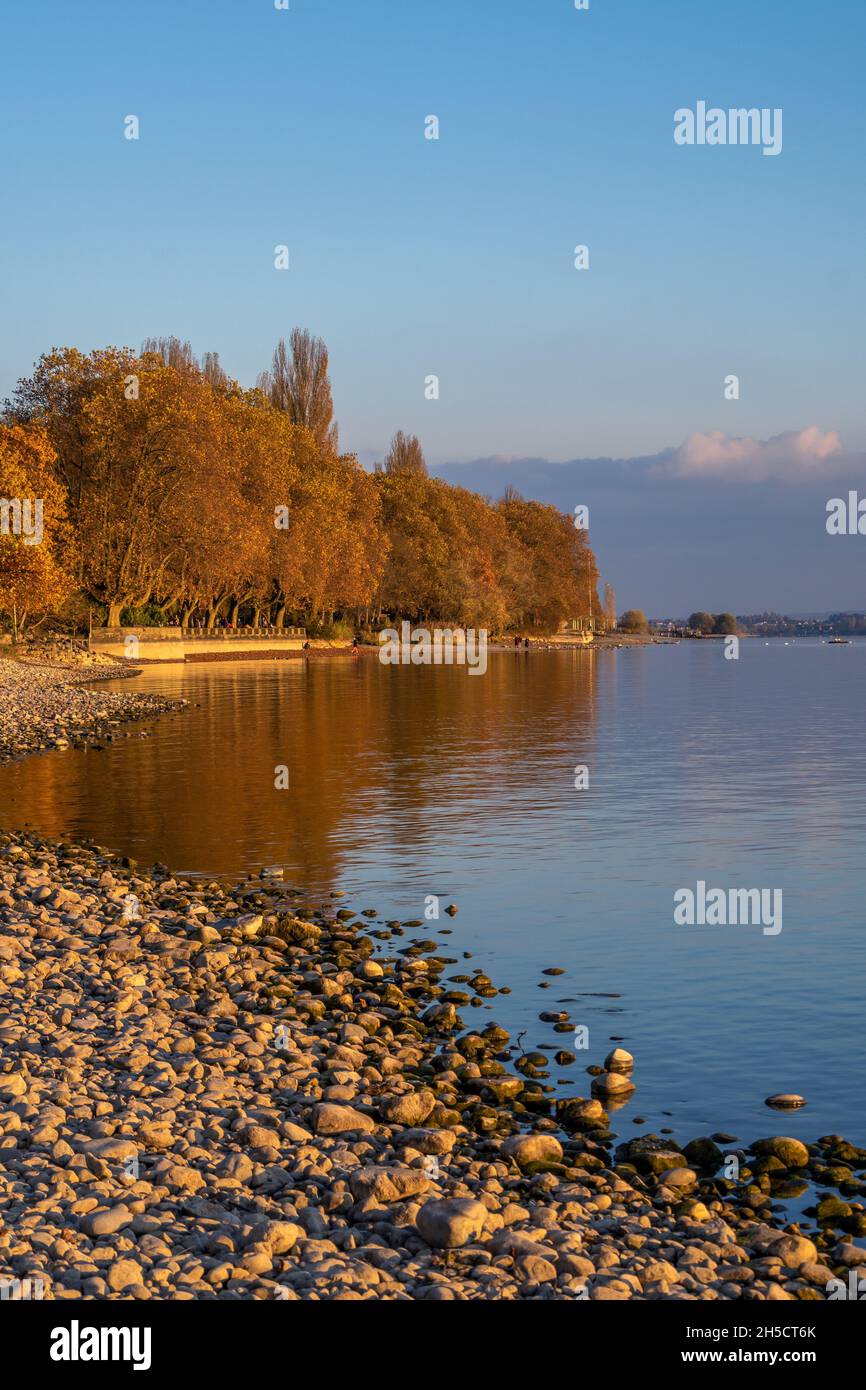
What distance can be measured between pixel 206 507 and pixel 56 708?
37.9 meters

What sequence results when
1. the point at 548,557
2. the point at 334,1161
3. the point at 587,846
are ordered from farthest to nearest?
the point at 548,557 → the point at 587,846 → the point at 334,1161

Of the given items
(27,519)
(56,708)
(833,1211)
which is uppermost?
(27,519)

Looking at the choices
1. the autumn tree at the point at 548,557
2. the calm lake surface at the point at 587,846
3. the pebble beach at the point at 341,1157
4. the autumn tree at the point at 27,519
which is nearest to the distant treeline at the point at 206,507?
the autumn tree at the point at 27,519

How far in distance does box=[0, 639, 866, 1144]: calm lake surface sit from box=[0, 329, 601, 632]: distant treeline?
2499 centimetres

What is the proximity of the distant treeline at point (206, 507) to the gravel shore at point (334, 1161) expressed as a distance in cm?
4554

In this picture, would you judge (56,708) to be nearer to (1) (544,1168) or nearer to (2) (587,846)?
(2) (587,846)

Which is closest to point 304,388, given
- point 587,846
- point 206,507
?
point 206,507

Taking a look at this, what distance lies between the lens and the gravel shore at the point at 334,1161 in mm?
6918

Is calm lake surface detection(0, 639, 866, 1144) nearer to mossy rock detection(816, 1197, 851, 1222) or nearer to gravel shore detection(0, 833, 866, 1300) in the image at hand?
gravel shore detection(0, 833, 866, 1300)

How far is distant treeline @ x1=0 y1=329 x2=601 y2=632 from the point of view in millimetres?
78188

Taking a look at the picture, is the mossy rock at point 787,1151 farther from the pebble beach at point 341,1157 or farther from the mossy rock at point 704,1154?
the mossy rock at point 704,1154

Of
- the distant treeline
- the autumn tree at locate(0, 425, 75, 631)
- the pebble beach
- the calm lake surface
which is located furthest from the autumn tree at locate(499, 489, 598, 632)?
the pebble beach

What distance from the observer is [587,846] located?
21922mm
